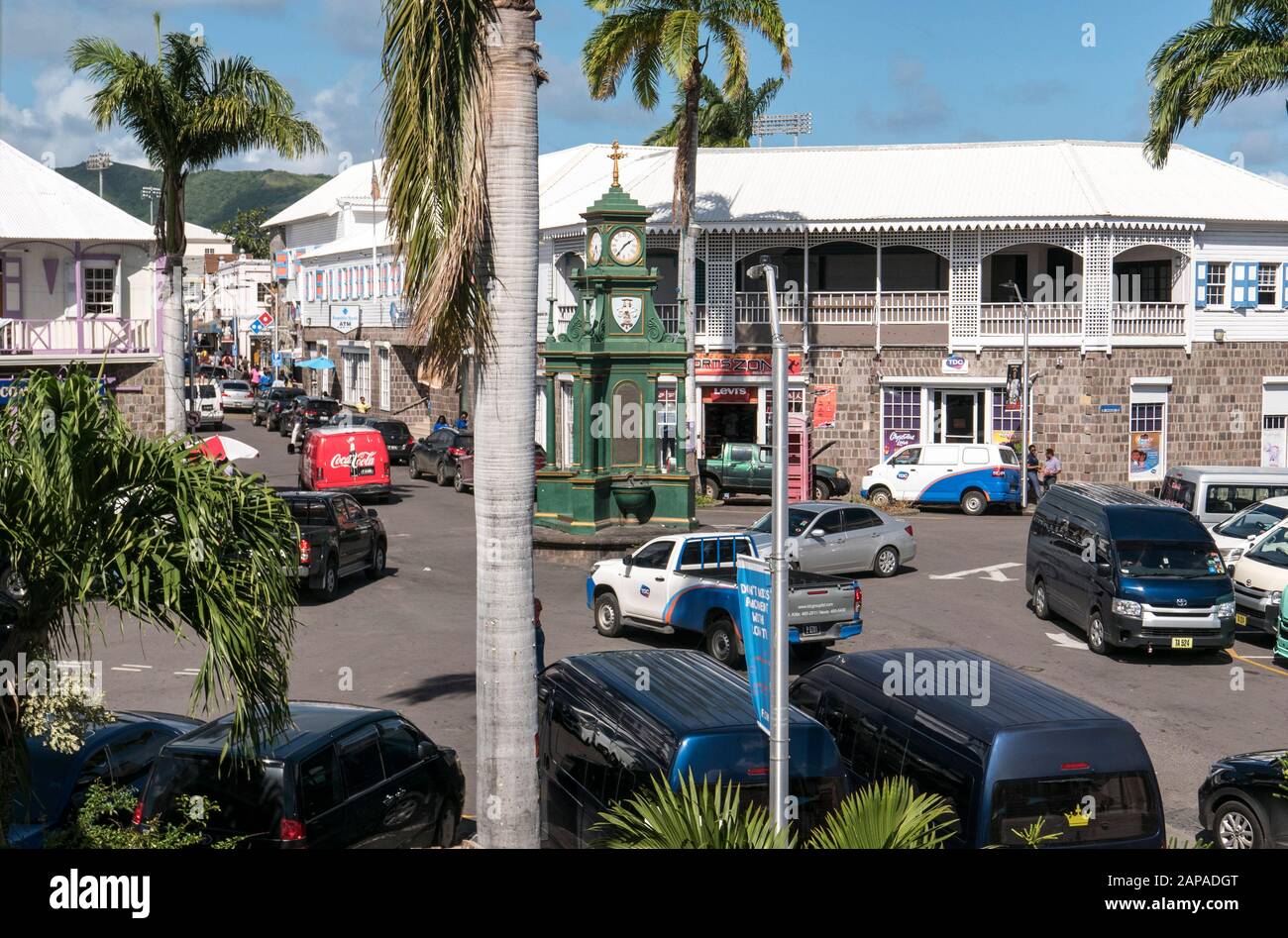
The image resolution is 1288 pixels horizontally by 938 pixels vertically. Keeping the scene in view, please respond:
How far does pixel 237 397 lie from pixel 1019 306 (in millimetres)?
40286

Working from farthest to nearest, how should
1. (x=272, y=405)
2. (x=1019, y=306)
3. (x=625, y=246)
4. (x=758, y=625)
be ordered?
(x=272, y=405), (x=1019, y=306), (x=625, y=246), (x=758, y=625)

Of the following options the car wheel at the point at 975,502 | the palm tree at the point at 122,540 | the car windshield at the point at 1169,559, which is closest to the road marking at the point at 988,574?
the car windshield at the point at 1169,559

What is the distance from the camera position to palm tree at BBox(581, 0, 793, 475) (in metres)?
33.7

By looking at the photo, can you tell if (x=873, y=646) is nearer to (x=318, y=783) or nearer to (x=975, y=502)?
(x=318, y=783)

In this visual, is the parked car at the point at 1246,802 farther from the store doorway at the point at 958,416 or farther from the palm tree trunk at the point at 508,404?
the store doorway at the point at 958,416

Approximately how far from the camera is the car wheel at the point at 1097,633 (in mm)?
19853

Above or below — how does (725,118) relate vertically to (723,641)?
above

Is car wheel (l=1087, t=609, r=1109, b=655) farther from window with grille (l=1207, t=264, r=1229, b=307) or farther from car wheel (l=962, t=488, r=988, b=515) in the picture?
window with grille (l=1207, t=264, r=1229, b=307)

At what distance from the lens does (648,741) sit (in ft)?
33.4

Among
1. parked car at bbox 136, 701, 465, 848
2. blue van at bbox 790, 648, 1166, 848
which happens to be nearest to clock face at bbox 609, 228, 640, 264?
parked car at bbox 136, 701, 465, 848

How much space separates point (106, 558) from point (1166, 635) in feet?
50.5

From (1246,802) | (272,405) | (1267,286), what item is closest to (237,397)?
(272,405)
